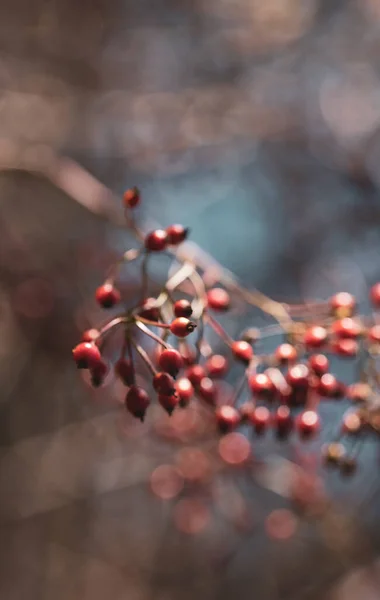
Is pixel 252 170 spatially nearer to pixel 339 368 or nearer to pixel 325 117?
pixel 325 117

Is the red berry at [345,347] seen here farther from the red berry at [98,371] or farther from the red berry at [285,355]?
the red berry at [98,371]

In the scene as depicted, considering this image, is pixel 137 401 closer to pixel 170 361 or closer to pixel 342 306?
pixel 170 361

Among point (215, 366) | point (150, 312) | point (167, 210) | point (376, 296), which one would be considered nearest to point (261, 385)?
point (215, 366)

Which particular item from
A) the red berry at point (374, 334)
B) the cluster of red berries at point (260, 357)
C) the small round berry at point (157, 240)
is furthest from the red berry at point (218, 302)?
the red berry at point (374, 334)

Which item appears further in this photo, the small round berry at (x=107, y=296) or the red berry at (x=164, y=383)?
the small round berry at (x=107, y=296)

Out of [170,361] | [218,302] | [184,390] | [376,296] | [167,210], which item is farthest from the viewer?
[167,210]

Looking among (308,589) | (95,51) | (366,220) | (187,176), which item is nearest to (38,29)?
(95,51)

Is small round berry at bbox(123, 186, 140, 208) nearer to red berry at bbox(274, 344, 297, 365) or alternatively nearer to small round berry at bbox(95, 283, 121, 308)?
small round berry at bbox(95, 283, 121, 308)
